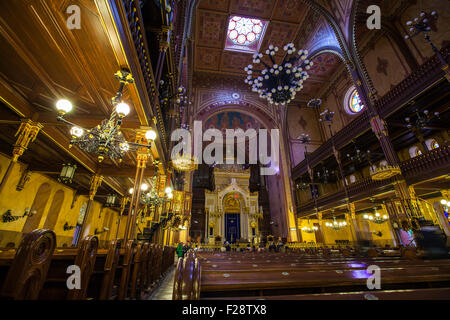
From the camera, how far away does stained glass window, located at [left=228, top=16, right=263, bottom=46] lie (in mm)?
15734

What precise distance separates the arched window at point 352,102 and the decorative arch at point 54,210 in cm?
2091

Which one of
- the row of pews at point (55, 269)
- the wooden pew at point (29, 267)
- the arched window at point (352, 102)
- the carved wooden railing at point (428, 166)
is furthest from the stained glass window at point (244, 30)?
the wooden pew at point (29, 267)

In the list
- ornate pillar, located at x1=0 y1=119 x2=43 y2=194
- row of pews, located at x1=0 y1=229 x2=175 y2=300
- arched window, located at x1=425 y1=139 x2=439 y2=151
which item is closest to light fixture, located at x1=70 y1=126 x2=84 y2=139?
ornate pillar, located at x1=0 y1=119 x2=43 y2=194

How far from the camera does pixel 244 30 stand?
16.2 metres

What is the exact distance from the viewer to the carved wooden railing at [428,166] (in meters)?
7.43

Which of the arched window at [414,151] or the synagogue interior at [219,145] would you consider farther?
the arched window at [414,151]

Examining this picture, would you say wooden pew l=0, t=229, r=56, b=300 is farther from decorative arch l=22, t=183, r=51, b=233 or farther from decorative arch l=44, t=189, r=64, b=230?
decorative arch l=44, t=189, r=64, b=230

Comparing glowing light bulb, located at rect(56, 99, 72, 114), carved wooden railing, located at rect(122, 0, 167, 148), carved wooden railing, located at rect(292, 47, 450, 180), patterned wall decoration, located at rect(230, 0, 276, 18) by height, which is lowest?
glowing light bulb, located at rect(56, 99, 72, 114)

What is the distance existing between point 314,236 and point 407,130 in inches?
411

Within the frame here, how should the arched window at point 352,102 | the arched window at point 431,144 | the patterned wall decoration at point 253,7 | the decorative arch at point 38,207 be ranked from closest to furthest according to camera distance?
the decorative arch at point 38,207 < the arched window at point 431,144 < the patterned wall decoration at point 253,7 < the arched window at point 352,102

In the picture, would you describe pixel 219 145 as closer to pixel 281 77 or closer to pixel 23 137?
pixel 281 77

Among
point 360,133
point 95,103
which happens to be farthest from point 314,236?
point 95,103

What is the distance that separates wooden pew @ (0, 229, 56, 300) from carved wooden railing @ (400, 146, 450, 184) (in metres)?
11.5

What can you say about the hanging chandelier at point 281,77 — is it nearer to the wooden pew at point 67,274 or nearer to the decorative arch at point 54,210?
the wooden pew at point 67,274
